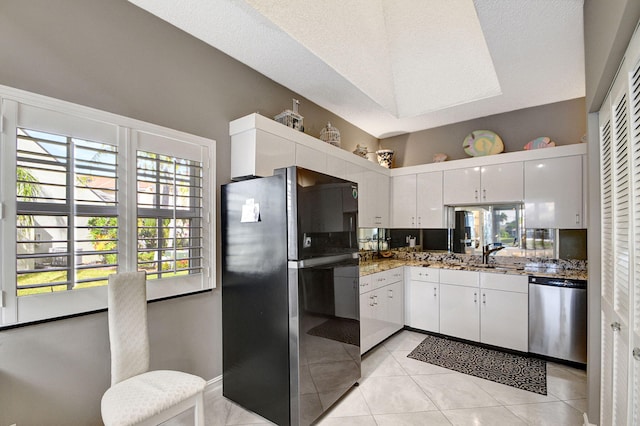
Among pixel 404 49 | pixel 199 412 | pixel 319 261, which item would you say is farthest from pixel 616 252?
pixel 404 49

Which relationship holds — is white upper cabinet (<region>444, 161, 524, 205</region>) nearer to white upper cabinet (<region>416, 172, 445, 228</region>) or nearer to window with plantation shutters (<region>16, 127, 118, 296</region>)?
white upper cabinet (<region>416, 172, 445, 228</region>)

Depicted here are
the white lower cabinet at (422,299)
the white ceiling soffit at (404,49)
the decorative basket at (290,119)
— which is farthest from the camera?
the white lower cabinet at (422,299)

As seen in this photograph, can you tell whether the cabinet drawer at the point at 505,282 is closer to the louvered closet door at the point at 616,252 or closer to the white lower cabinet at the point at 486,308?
the white lower cabinet at the point at 486,308

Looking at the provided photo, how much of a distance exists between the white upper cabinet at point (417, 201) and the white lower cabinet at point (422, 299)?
0.72 meters

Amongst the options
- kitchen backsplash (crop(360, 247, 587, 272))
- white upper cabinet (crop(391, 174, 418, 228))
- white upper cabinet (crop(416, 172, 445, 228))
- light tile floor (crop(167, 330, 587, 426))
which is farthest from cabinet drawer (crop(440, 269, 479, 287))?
light tile floor (crop(167, 330, 587, 426))

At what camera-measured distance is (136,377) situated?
1.72m

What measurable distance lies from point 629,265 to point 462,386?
1860mm

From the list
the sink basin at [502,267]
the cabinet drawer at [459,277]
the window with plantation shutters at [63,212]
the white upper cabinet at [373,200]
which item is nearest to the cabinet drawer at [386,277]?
the cabinet drawer at [459,277]

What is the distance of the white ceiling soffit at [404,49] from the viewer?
2072 mm

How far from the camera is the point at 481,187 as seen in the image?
12.2 feet

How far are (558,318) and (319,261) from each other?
2.62 m

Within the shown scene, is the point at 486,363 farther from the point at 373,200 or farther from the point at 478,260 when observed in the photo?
the point at 373,200

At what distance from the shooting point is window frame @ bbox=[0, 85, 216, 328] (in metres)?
1.49

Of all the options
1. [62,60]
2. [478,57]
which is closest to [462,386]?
[478,57]
